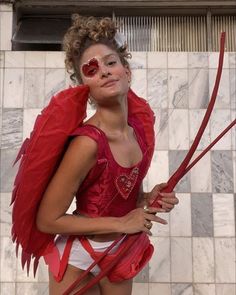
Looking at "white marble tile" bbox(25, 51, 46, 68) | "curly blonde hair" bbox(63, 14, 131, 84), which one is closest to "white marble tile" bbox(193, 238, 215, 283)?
"white marble tile" bbox(25, 51, 46, 68)

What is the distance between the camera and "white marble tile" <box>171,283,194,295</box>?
148 inches

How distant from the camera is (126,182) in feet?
5.30

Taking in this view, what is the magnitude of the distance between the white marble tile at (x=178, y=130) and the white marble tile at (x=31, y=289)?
1.42 m

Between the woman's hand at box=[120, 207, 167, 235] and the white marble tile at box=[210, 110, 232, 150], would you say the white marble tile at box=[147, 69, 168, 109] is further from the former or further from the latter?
the woman's hand at box=[120, 207, 167, 235]

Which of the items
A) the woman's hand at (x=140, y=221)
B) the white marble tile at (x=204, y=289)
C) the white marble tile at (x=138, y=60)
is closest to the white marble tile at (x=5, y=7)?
the white marble tile at (x=138, y=60)

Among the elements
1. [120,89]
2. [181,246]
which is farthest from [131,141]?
[181,246]

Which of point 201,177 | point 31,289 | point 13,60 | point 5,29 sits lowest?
point 31,289

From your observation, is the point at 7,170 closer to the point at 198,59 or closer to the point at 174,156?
the point at 174,156

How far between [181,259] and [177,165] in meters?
0.71

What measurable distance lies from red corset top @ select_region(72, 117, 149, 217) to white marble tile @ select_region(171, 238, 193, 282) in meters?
2.21

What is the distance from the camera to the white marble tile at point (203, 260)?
3799mm

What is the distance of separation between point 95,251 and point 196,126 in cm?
258

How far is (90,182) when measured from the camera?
5.18 ft

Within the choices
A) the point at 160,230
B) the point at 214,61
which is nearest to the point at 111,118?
the point at 160,230
